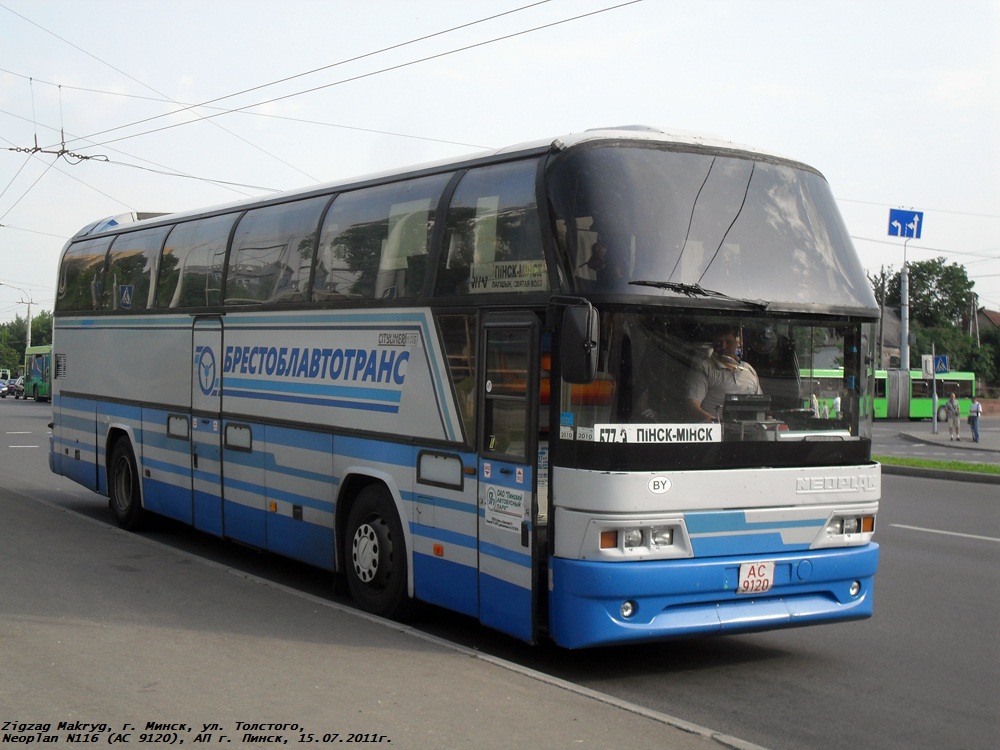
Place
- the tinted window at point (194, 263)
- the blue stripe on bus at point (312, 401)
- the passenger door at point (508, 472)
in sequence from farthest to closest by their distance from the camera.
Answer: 1. the tinted window at point (194, 263)
2. the blue stripe on bus at point (312, 401)
3. the passenger door at point (508, 472)

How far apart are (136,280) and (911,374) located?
5180 cm

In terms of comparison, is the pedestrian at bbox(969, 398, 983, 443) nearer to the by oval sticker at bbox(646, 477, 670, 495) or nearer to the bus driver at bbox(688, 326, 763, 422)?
the bus driver at bbox(688, 326, 763, 422)

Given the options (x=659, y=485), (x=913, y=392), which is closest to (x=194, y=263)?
(x=659, y=485)

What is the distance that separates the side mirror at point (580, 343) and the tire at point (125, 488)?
797 centimetres

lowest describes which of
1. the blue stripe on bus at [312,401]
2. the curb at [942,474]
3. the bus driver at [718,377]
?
the curb at [942,474]

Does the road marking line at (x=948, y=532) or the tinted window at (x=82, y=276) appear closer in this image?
the road marking line at (x=948, y=532)

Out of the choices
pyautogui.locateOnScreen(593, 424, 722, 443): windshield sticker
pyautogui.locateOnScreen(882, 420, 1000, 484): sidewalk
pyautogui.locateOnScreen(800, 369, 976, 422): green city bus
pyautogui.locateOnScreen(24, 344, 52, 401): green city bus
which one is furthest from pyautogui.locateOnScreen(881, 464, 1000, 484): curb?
pyautogui.locateOnScreen(24, 344, 52, 401): green city bus

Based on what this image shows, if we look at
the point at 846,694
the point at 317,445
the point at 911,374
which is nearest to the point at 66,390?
the point at 317,445

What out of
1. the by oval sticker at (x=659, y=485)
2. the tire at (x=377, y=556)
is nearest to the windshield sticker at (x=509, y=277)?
the by oval sticker at (x=659, y=485)

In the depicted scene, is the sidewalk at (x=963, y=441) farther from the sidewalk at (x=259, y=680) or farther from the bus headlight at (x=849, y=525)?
the sidewalk at (x=259, y=680)

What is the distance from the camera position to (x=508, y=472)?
7.07 metres

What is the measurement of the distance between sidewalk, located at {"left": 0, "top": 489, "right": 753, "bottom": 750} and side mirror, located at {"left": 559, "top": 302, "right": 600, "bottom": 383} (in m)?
1.70

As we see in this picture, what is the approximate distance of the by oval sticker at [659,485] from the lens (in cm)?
652

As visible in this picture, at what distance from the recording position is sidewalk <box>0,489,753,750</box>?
5277 millimetres
